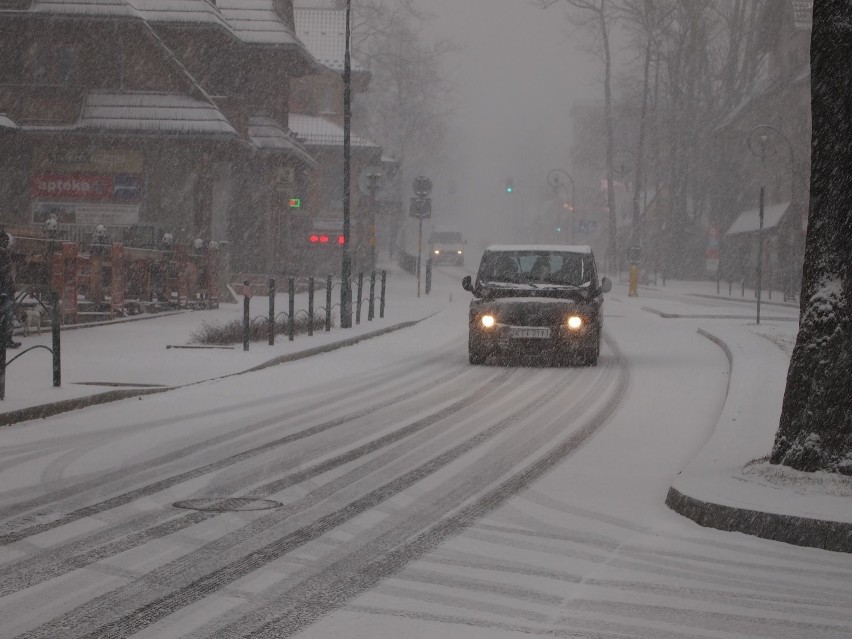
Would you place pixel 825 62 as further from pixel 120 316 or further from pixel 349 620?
pixel 120 316

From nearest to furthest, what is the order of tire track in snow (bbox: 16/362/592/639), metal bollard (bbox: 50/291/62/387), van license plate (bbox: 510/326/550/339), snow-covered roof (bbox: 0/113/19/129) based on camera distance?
tire track in snow (bbox: 16/362/592/639) < metal bollard (bbox: 50/291/62/387) < van license plate (bbox: 510/326/550/339) < snow-covered roof (bbox: 0/113/19/129)

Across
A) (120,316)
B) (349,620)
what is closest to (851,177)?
(349,620)

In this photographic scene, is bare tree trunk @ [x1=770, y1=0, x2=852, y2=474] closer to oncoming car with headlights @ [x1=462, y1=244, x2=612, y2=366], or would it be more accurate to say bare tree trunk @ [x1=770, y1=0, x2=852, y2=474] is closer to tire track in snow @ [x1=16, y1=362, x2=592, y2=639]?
tire track in snow @ [x1=16, y1=362, x2=592, y2=639]

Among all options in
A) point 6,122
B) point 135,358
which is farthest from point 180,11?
point 135,358

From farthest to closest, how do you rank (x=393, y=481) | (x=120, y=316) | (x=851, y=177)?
(x=120, y=316), (x=393, y=481), (x=851, y=177)

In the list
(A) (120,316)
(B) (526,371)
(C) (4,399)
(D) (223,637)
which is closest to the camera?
(D) (223,637)

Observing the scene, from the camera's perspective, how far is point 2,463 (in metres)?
9.09

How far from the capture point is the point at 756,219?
61.3 meters

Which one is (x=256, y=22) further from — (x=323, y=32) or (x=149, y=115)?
(x=323, y=32)

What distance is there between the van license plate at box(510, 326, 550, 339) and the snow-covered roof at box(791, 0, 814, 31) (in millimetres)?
40721

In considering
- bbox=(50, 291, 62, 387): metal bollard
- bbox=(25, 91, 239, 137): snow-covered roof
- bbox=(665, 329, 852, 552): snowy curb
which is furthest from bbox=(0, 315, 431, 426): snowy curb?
bbox=(25, 91, 239, 137): snow-covered roof

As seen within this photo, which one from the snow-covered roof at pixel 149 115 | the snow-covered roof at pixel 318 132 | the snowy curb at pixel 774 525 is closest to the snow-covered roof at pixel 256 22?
the snow-covered roof at pixel 149 115

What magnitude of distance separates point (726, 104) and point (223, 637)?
2658 inches

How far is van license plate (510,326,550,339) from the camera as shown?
17.1 m
